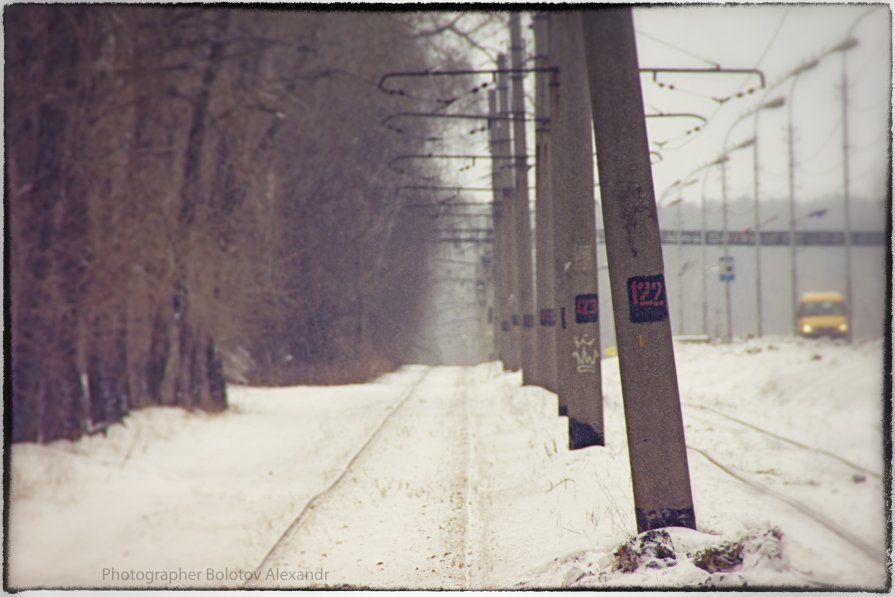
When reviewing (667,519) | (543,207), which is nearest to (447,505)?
(667,519)

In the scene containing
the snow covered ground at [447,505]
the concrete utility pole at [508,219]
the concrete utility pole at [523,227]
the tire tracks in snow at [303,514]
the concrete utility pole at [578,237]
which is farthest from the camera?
the concrete utility pole at [508,219]

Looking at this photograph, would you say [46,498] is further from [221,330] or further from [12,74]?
[221,330]

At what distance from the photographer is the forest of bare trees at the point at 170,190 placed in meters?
9.36

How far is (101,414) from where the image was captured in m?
12.7

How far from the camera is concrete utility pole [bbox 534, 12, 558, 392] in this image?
18.5m

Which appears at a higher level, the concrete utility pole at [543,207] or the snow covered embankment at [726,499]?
the concrete utility pole at [543,207]

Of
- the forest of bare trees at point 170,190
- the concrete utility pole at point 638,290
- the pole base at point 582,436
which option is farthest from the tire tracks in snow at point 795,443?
the forest of bare trees at point 170,190

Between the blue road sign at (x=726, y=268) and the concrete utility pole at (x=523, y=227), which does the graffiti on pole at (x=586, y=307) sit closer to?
the blue road sign at (x=726, y=268)

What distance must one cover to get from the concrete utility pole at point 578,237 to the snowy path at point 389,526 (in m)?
2.02

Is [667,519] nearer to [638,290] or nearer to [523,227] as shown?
[638,290]

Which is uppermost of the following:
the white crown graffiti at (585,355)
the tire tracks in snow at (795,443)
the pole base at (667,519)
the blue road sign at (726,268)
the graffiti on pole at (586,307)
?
the blue road sign at (726,268)

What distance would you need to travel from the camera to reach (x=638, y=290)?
273 inches

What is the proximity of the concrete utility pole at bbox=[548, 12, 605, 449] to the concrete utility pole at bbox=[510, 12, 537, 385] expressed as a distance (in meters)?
12.2

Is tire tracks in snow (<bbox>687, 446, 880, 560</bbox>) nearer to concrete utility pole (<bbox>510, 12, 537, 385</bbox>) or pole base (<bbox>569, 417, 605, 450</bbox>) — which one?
pole base (<bbox>569, 417, 605, 450</bbox>)
